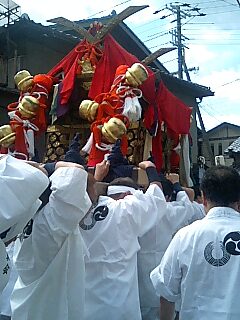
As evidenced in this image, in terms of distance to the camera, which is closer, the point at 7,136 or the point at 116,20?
the point at 7,136

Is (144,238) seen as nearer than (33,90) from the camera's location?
Yes

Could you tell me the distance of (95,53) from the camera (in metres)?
4.95

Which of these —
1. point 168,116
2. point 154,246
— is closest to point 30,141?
point 168,116

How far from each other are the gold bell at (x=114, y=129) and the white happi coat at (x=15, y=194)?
1.89m

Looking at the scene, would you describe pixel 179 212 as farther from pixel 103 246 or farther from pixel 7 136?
pixel 7 136

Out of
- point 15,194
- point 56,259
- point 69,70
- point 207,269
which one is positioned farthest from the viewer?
point 69,70

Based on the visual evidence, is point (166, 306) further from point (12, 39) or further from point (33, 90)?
point (12, 39)

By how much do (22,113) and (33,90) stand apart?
0.34 m

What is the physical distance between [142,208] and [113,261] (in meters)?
0.39

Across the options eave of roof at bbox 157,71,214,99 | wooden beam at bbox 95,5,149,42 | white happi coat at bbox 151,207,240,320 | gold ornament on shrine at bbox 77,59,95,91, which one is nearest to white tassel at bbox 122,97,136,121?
gold ornament on shrine at bbox 77,59,95,91

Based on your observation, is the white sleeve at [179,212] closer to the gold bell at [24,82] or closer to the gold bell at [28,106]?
the gold bell at [28,106]

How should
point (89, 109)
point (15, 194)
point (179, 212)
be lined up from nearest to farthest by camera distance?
point (15, 194)
point (179, 212)
point (89, 109)

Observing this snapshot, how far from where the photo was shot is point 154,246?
381 centimetres

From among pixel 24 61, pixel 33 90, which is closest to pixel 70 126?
pixel 33 90
